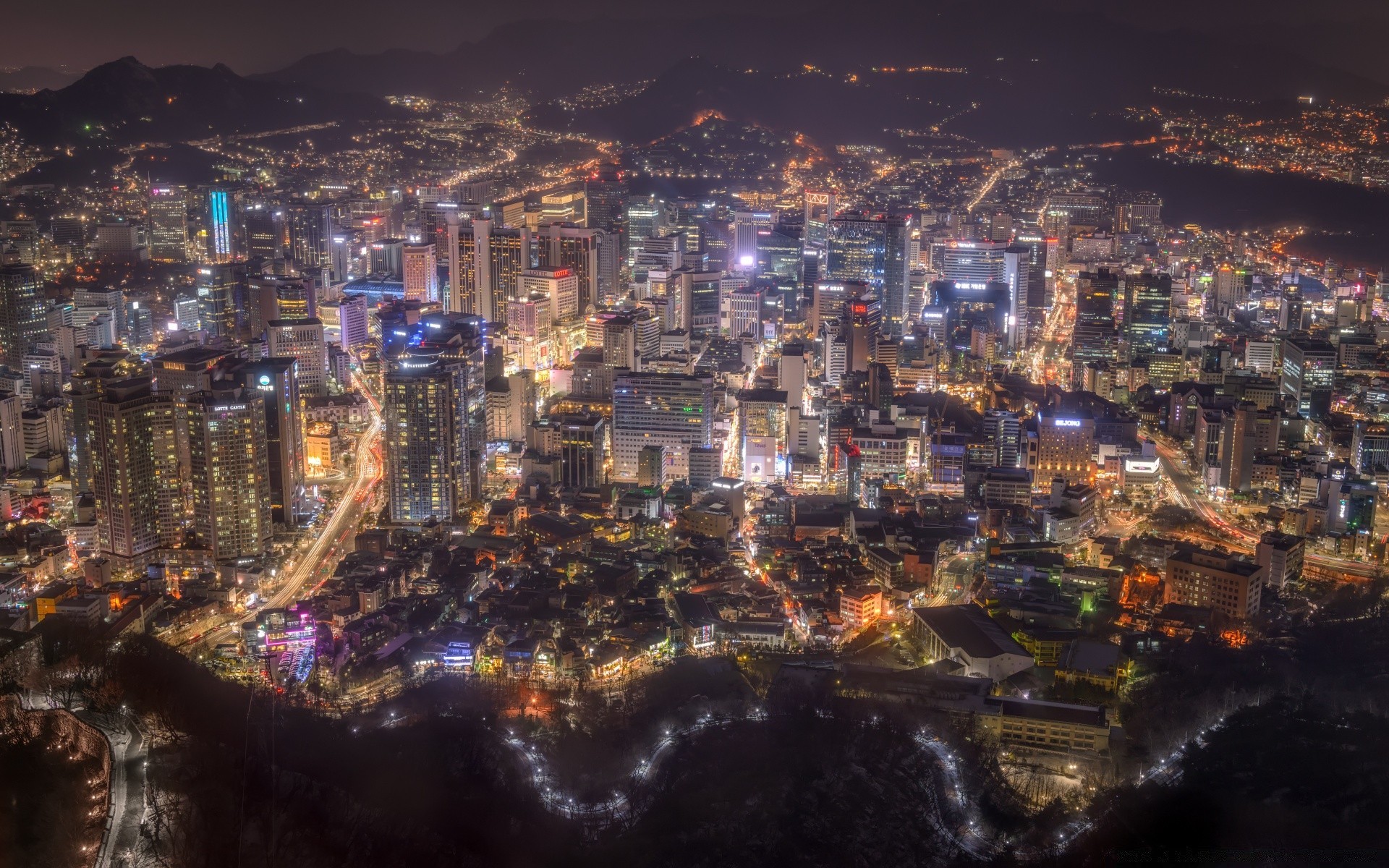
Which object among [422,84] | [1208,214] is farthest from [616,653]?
[422,84]

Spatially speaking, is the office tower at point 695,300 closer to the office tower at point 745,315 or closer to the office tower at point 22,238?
the office tower at point 745,315

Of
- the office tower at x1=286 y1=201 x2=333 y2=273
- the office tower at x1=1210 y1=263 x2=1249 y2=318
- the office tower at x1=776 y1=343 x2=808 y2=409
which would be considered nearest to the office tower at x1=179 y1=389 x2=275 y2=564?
the office tower at x1=776 y1=343 x2=808 y2=409

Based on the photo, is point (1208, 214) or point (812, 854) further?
point (1208, 214)

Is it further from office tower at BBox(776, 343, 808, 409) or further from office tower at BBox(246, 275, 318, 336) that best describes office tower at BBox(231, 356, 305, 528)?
office tower at BBox(776, 343, 808, 409)

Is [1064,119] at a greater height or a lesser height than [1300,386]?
greater

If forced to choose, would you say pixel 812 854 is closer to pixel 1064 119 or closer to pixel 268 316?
pixel 268 316
